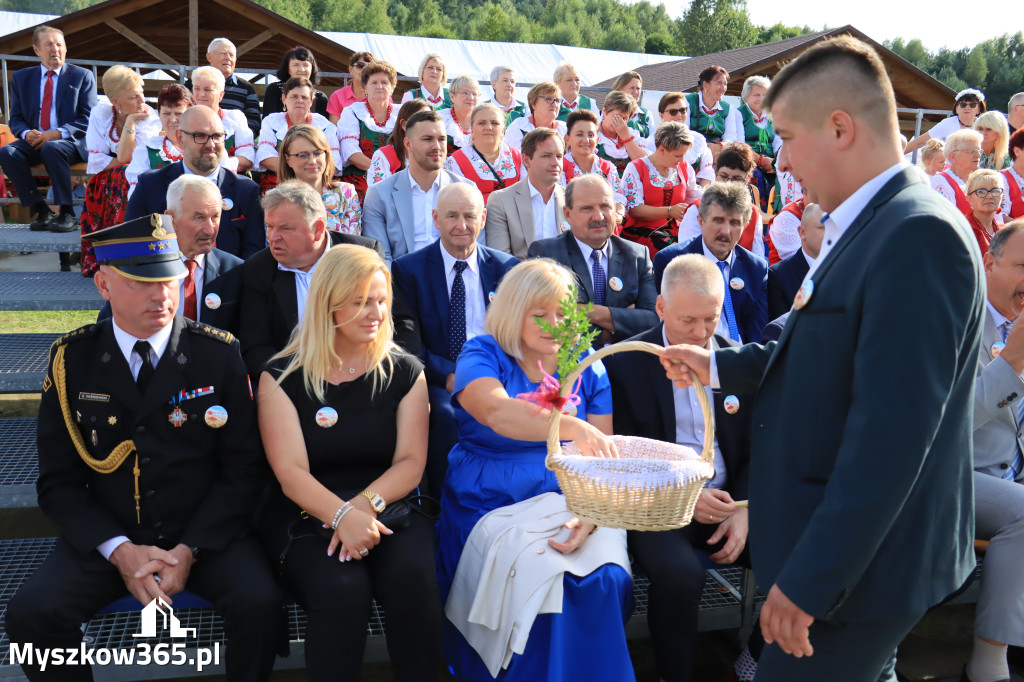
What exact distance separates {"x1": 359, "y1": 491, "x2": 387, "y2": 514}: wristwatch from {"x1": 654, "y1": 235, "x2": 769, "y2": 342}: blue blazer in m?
2.23

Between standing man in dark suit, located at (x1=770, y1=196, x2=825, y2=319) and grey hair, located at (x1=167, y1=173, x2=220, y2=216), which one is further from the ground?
grey hair, located at (x1=167, y1=173, x2=220, y2=216)

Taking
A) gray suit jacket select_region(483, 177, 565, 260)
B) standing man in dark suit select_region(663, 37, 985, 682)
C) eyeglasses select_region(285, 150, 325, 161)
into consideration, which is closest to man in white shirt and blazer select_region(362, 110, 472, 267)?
gray suit jacket select_region(483, 177, 565, 260)

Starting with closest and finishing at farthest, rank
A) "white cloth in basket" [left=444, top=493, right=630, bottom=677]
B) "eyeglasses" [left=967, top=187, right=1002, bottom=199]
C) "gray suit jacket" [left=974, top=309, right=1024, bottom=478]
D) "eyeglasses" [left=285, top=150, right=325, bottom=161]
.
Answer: "white cloth in basket" [left=444, top=493, right=630, bottom=677] < "gray suit jacket" [left=974, top=309, right=1024, bottom=478] < "eyeglasses" [left=285, top=150, right=325, bottom=161] < "eyeglasses" [left=967, top=187, right=1002, bottom=199]

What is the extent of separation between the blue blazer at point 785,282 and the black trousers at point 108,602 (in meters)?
3.14

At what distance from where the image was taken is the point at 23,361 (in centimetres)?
421

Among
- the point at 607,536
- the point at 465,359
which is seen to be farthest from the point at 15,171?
the point at 607,536

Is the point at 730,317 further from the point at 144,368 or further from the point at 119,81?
the point at 119,81

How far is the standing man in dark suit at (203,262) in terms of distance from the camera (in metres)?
3.74

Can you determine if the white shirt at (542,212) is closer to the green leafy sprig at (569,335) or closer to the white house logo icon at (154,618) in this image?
the green leafy sprig at (569,335)

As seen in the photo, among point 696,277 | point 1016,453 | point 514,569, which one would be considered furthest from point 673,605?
point 1016,453

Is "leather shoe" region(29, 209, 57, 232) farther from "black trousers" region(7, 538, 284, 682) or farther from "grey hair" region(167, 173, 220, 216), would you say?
"black trousers" region(7, 538, 284, 682)

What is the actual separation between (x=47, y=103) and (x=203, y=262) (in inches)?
166

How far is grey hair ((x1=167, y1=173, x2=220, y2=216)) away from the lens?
399cm

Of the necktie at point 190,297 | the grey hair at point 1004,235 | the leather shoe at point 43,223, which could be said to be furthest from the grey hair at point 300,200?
the leather shoe at point 43,223
